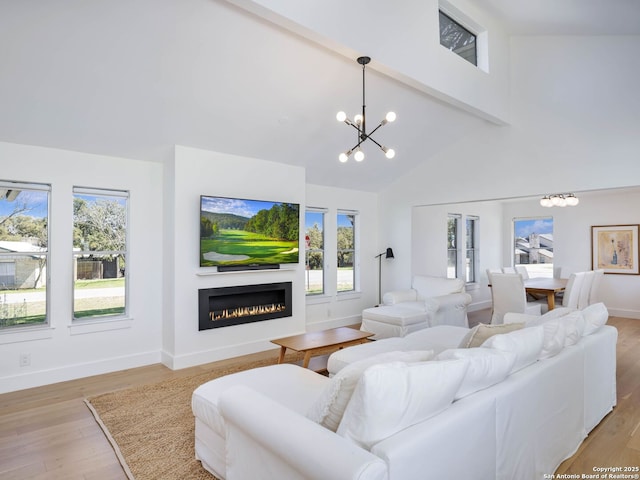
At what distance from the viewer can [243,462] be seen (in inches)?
72.1

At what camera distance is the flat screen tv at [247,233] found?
446 centimetres

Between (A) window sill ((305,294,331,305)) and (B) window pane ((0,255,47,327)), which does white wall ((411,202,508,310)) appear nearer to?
(A) window sill ((305,294,331,305))

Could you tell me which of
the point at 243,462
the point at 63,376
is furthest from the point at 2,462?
the point at 243,462

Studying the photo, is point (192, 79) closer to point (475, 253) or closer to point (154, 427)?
point (154, 427)

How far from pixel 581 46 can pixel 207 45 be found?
439cm

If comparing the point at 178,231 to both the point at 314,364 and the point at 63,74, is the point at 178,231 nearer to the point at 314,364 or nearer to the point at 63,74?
the point at 63,74

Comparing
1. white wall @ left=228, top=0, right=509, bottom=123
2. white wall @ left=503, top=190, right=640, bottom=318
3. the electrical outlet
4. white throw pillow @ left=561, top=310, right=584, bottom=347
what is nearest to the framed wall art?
white wall @ left=503, top=190, right=640, bottom=318

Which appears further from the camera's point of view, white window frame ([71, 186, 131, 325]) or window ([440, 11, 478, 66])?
window ([440, 11, 478, 66])

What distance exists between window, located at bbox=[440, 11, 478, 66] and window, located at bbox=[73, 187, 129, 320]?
4.09 m

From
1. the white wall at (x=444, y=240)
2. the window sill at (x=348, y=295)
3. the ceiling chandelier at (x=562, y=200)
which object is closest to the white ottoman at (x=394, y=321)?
the window sill at (x=348, y=295)

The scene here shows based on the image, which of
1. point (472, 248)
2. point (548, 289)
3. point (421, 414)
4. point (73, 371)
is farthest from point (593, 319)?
point (472, 248)

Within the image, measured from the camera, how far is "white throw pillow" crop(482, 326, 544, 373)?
212 centimetres

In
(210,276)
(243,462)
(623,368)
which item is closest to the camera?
(243,462)

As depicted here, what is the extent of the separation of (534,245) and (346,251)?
454cm
